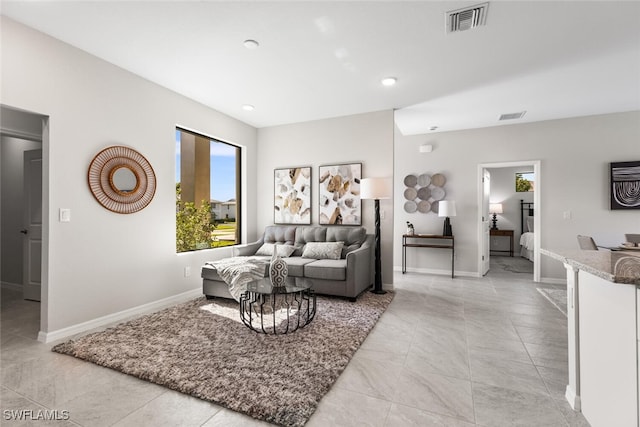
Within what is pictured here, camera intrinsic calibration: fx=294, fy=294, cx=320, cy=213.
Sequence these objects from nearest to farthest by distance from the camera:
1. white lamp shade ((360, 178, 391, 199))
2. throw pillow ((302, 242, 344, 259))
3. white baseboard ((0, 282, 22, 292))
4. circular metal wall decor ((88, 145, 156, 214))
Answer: circular metal wall decor ((88, 145, 156, 214)), white lamp shade ((360, 178, 391, 199)), throw pillow ((302, 242, 344, 259)), white baseboard ((0, 282, 22, 292))

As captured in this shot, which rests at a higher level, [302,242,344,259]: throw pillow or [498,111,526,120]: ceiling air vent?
[498,111,526,120]: ceiling air vent

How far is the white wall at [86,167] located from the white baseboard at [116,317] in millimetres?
48

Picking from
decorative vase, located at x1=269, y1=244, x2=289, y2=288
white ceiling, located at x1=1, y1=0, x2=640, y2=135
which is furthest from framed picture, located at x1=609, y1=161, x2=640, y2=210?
decorative vase, located at x1=269, y1=244, x2=289, y2=288

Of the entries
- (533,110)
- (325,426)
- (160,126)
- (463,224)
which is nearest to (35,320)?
(160,126)

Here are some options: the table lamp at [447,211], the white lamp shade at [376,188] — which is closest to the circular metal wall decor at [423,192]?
the table lamp at [447,211]

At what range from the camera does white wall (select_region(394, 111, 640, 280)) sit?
4.59 metres

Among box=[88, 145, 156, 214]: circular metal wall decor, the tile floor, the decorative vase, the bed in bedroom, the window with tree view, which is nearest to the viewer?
the tile floor

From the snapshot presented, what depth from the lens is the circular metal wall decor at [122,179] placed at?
3021mm

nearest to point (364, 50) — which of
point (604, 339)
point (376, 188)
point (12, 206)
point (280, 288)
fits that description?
point (376, 188)

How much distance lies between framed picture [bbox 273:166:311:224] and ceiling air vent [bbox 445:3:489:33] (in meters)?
2.97

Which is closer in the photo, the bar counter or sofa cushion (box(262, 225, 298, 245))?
the bar counter

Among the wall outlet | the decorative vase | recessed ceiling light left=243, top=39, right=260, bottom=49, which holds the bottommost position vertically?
the decorative vase

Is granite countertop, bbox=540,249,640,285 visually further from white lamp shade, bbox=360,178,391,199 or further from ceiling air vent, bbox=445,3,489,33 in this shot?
white lamp shade, bbox=360,178,391,199

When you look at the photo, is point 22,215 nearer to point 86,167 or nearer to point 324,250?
point 86,167
